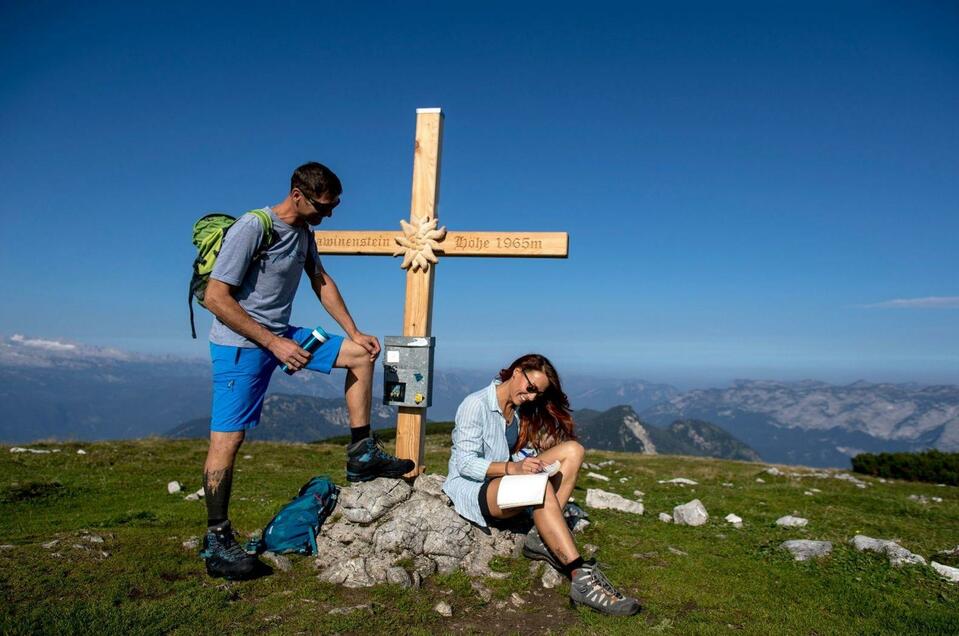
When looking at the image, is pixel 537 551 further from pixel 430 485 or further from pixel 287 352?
pixel 287 352

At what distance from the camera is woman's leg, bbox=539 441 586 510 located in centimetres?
537

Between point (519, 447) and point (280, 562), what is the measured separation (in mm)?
2432

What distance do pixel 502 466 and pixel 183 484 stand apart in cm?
716

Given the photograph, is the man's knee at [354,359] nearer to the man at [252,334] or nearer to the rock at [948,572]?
the man at [252,334]

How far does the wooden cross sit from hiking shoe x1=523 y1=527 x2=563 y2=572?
1.92 metres

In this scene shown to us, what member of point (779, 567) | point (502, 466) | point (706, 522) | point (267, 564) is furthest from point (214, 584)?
point (706, 522)

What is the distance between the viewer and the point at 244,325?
4605 millimetres

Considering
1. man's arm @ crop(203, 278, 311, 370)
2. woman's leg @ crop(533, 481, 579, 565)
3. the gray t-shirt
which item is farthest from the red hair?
the gray t-shirt

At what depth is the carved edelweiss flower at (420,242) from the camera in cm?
714

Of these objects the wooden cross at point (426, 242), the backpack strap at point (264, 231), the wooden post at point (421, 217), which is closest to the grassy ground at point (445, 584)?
the wooden post at point (421, 217)

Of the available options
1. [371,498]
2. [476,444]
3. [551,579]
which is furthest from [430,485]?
[551,579]

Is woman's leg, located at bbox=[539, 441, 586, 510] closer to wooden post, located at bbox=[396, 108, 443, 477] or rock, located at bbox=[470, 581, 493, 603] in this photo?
rock, located at bbox=[470, 581, 493, 603]

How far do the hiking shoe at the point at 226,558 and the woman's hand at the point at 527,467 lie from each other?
2.32 meters

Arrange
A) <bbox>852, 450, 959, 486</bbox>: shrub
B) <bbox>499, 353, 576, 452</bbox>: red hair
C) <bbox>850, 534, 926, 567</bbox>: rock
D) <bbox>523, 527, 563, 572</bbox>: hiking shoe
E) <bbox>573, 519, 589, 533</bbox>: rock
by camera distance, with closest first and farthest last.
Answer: <bbox>523, 527, 563, 572</bbox>: hiking shoe, <bbox>499, 353, 576, 452</bbox>: red hair, <bbox>850, 534, 926, 567</bbox>: rock, <bbox>573, 519, 589, 533</bbox>: rock, <bbox>852, 450, 959, 486</bbox>: shrub
